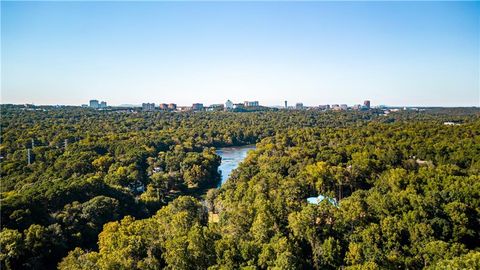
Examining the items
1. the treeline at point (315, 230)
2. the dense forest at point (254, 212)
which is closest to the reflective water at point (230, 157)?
the dense forest at point (254, 212)

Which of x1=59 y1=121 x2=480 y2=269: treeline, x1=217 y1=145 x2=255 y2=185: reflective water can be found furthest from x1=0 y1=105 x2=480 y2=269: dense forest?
x1=217 y1=145 x2=255 y2=185: reflective water

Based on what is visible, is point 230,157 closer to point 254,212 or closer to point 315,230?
point 254,212

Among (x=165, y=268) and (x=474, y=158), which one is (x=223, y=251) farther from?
(x=474, y=158)

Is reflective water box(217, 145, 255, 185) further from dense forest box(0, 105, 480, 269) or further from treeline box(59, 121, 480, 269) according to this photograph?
treeline box(59, 121, 480, 269)

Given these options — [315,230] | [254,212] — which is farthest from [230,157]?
[315,230]

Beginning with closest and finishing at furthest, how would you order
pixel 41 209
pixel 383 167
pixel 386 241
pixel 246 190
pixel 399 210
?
1. pixel 386 241
2. pixel 399 210
3. pixel 41 209
4. pixel 246 190
5. pixel 383 167

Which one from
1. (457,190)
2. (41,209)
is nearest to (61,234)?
(41,209)

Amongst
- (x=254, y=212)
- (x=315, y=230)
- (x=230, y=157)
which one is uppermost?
(x=254, y=212)
